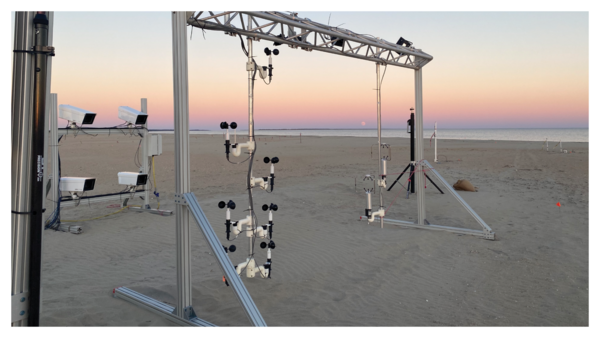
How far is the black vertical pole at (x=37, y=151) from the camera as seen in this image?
3.39 meters

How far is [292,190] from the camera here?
14.0m

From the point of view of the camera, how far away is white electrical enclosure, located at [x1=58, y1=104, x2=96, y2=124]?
29.3 ft

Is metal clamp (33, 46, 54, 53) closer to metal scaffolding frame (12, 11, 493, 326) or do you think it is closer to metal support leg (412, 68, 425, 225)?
metal scaffolding frame (12, 11, 493, 326)

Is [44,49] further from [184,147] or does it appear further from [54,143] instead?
[54,143]

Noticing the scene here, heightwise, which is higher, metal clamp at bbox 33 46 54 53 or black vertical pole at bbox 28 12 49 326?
metal clamp at bbox 33 46 54 53

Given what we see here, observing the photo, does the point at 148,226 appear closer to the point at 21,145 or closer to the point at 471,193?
the point at 21,145

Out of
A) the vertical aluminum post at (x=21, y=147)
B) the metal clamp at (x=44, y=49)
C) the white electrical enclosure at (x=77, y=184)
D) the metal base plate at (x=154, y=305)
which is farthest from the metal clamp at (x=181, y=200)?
the white electrical enclosure at (x=77, y=184)

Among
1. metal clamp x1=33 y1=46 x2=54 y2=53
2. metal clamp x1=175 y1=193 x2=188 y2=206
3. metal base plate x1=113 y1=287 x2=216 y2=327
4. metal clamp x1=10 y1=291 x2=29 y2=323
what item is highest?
metal clamp x1=33 y1=46 x2=54 y2=53

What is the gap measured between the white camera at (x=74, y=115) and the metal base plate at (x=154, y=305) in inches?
189

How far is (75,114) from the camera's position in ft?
29.4

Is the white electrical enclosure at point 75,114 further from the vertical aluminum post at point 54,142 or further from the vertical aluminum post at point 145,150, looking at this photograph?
the vertical aluminum post at point 145,150

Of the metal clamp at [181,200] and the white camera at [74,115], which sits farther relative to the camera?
the white camera at [74,115]

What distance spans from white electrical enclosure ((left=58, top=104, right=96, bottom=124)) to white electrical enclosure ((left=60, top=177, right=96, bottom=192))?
1.29 metres

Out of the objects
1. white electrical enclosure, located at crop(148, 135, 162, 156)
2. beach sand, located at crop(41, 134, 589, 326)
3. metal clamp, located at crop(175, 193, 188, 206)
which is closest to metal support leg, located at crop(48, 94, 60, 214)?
beach sand, located at crop(41, 134, 589, 326)
